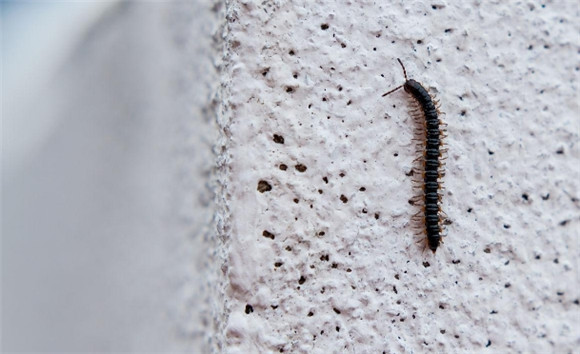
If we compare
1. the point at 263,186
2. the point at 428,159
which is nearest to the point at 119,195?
the point at 263,186

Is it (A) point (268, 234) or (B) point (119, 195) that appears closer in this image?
(A) point (268, 234)

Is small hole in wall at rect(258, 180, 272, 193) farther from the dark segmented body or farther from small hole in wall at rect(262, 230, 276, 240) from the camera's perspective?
the dark segmented body

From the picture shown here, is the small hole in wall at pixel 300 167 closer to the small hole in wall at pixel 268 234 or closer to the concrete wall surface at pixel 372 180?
the concrete wall surface at pixel 372 180

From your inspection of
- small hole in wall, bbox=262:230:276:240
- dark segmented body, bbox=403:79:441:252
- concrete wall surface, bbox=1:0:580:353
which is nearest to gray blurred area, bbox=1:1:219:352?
concrete wall surface, bbox=1:0:580:353

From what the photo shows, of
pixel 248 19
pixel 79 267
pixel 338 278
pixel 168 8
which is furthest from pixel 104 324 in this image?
pixel 248 19

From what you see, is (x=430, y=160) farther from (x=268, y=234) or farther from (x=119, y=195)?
(x=119, y=195)

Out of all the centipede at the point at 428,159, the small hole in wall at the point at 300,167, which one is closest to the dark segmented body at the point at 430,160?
the centipede at the point at 428,159

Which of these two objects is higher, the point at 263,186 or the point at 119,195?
the point at 263,186

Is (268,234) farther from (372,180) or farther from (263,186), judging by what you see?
(372,180)
